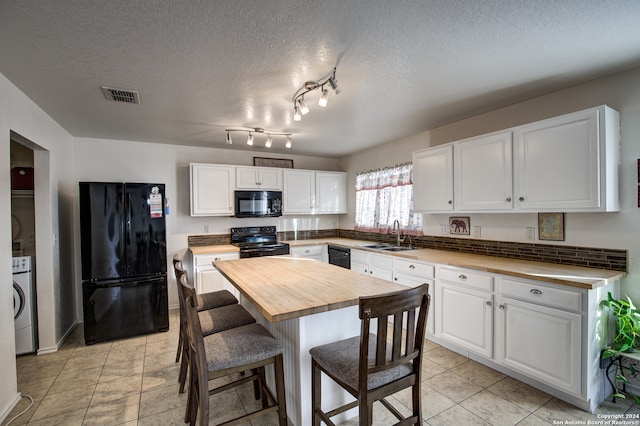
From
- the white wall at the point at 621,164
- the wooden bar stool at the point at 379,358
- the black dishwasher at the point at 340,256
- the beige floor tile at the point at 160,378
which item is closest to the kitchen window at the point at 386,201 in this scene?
the black dishwasher at the point at 340,256

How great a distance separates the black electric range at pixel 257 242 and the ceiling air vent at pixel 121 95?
2136 mm

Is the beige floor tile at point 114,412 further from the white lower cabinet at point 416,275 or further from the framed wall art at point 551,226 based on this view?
the framed wall art at point 551,226

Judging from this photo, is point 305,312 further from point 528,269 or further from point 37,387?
point 37,387

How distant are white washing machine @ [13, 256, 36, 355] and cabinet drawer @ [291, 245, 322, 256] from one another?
294 centimetres

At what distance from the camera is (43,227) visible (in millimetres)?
2916

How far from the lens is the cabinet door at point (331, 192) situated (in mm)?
5043

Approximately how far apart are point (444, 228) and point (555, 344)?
5.46 feet

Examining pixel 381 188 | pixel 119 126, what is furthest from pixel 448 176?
pixel 119 126

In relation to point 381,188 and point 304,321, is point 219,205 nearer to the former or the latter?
point 381,188

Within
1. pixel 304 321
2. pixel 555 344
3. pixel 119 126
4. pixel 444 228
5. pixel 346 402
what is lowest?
pixel 346 402

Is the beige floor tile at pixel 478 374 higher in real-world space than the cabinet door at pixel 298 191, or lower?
lower

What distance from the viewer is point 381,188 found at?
449cm

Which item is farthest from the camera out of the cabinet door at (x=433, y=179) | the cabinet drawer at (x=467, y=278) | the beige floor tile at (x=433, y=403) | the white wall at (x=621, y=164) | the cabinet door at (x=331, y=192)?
the cabinet door at (x=331, y=192)

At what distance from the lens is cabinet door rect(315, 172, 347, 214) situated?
5043 millimetres
